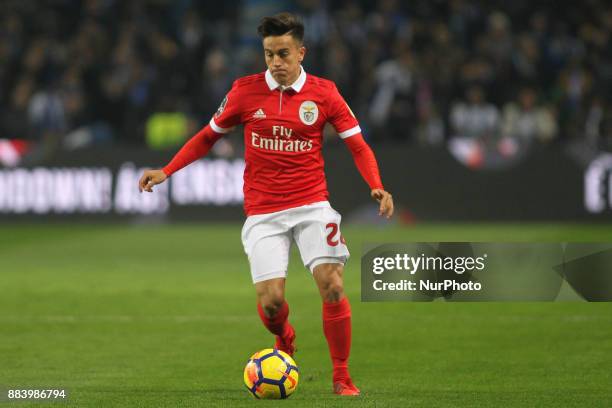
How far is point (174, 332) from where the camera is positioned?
9055mm

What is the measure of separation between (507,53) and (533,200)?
3.05 meters

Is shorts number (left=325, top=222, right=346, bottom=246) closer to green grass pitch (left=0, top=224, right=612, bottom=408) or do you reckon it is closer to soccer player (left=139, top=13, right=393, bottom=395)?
soccer player (left=139, top=13, right=393, bottom=395)

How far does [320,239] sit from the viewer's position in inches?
256

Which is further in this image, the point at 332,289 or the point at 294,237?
the point at 294,237

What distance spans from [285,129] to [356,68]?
1334 cm

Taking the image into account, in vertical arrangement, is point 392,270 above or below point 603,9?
below

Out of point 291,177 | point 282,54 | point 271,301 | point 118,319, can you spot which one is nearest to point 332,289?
point 271,301

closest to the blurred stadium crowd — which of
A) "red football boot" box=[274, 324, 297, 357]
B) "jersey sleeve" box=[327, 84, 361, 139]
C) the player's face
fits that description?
"red football boot" box=[274, 324, 297, 357]

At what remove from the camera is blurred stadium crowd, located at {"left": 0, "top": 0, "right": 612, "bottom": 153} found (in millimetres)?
19094

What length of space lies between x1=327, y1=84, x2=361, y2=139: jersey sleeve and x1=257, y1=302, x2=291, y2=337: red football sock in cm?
101

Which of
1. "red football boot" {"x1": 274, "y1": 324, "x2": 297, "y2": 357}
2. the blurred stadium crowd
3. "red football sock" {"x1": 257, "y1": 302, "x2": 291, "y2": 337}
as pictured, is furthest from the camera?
the blurred stadium crowd

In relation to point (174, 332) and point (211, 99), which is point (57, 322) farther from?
point (211, 99)

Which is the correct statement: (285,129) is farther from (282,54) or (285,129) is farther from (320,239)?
(320,239)

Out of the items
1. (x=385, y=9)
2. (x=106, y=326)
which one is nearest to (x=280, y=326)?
(x=106, y=326)
